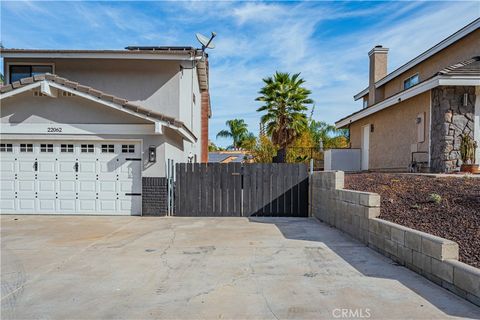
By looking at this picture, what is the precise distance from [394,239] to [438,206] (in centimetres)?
144

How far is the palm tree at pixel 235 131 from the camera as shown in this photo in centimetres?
4865

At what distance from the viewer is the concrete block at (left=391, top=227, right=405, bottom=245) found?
17.1 feet

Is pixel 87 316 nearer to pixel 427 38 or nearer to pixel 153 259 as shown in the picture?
pixel 153 259

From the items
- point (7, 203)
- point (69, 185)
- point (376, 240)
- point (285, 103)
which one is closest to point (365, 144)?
point (285, 103)

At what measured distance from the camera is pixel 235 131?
160 feet

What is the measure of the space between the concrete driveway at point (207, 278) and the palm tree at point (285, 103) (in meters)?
14.4

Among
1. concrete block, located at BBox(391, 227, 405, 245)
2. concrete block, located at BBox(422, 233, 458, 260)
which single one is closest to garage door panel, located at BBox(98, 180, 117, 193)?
concrete block, located at BBox(391, 227, 405, 245)

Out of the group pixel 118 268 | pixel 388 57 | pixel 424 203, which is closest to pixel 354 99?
pixel 388 57

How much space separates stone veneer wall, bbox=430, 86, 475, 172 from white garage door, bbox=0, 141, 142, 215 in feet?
31.8

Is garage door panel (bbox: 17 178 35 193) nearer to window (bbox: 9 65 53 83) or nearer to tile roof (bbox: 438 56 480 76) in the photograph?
window (bbox: 9 65 53 83)

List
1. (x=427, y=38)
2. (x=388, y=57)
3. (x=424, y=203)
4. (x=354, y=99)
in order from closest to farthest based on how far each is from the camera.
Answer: (x=424, y=203), (x=427, y=38), (x=388, y=57), (x=354, y=99)

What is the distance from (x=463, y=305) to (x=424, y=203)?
3.21 metres

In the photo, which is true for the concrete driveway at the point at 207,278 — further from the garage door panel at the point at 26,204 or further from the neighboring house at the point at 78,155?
the garage door panel at the point at 26,204

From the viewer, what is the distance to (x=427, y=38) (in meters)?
15.9
